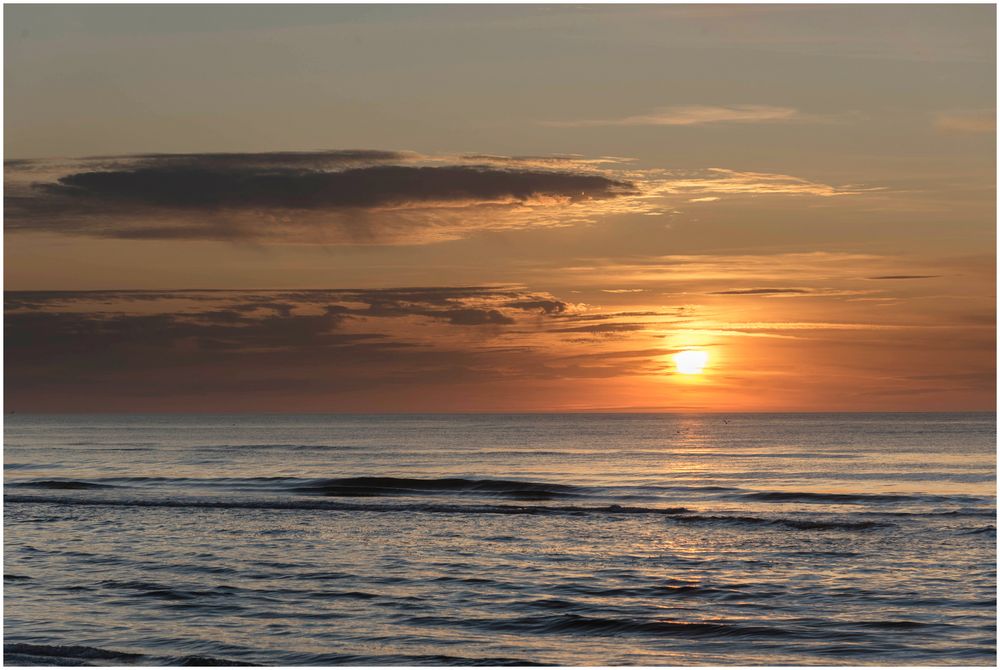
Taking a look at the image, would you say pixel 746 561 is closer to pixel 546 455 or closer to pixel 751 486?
pixel 751 486

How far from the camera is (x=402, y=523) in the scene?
37719 millimetres

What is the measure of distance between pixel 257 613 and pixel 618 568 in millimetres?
9873

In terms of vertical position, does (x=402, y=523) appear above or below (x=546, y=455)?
below

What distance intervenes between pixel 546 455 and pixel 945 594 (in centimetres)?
7269

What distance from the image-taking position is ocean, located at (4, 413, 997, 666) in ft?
66.0

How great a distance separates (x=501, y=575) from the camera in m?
26.8

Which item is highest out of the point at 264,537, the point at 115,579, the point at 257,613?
the point at 264,537

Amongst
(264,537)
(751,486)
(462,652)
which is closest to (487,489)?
(751,486)

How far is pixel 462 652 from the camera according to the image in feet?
64.4

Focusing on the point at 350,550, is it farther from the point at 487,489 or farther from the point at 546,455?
the point at 546,455

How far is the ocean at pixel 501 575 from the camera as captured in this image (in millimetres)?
20109

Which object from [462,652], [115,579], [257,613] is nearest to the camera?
[462,652]

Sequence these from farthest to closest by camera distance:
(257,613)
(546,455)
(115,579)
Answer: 1. (546,455)
2. (115,579)
3. (257,613)

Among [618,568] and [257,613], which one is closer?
[257,613]
